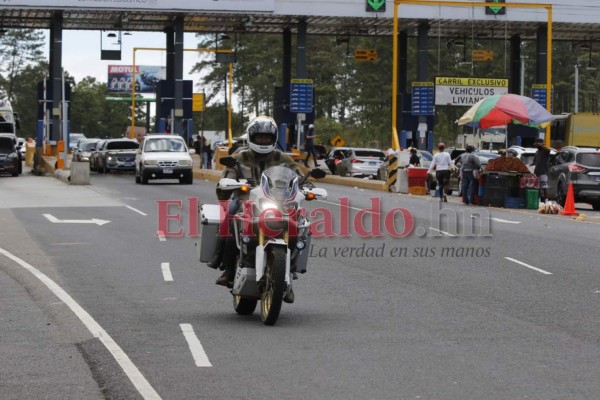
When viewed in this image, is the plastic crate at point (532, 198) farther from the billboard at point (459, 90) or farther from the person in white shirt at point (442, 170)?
the billboard at point (459, 90)

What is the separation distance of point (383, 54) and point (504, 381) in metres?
100

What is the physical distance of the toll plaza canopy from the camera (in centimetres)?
5797

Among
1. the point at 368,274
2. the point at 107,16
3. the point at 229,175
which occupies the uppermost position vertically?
the point at 107,16

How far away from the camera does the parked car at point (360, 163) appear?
5594cm

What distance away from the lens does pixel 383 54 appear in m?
109

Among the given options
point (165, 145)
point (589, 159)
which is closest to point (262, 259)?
point (589, 159)

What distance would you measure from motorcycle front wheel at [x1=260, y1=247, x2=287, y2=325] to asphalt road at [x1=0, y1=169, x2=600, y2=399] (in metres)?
0.17

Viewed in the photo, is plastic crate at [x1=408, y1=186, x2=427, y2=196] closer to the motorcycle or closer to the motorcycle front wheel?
the motorcycle

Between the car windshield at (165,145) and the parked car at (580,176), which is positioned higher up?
the car windshield at (165,145)

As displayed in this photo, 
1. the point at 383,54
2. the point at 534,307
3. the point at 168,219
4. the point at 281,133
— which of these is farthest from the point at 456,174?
the point at 383,54

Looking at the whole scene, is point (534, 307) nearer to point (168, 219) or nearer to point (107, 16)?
point (168, 219)

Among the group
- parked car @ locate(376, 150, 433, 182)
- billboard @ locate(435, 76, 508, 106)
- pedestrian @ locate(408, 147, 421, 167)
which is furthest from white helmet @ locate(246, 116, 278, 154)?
billboard @ locate(435, 76, 508, 106)

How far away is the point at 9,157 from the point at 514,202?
1006 inches

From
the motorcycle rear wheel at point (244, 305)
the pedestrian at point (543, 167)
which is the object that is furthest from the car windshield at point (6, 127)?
the motorcycle rear wheel at point (244, 305)
